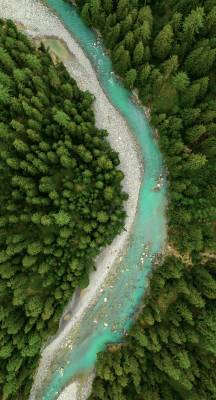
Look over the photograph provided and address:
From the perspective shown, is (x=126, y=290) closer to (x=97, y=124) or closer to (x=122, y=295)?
(x=122, y=295)

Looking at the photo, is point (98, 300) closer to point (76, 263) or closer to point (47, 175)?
point (76, 263)

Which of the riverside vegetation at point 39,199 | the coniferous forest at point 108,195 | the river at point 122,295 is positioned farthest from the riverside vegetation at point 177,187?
the riverside vegetation at point 39,199

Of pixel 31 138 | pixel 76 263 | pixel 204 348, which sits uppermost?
pixel 31 138

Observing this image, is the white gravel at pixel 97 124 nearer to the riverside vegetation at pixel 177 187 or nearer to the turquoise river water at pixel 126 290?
the turquoise river water at pixel 126 290

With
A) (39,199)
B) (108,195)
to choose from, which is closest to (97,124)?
(108,195)

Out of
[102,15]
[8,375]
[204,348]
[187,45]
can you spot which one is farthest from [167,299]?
[102,15]

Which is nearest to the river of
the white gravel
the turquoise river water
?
the turquoise river water
